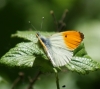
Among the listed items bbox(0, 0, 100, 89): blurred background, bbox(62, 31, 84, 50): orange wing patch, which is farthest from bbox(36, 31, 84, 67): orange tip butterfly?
bbox(0, 0, 100, 89): blurred background

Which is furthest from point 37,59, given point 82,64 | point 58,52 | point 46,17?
point 46,17

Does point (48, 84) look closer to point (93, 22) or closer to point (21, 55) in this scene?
point (93, 22)

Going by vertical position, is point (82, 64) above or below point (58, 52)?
below

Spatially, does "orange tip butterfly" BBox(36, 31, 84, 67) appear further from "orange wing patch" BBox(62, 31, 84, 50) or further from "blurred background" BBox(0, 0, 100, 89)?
"blurred background" BBox(0, 0, 100, 89)

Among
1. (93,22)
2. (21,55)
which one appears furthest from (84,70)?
(93,22)

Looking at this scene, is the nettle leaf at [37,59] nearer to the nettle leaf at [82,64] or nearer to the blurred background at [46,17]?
the nettle leaf at [82,64]

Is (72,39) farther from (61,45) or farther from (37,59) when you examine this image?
(37,59)

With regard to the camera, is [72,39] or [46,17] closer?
[72,39]
